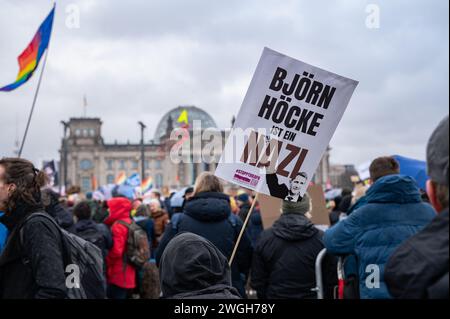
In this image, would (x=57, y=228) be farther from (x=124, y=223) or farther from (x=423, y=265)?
(x=124, y=223)

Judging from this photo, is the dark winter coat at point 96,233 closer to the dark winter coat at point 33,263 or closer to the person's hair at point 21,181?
the person's hair at point 21,181

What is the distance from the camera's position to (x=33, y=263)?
321 centimetres

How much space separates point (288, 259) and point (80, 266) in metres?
2.26

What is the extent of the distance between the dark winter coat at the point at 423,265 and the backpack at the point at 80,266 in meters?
2.04

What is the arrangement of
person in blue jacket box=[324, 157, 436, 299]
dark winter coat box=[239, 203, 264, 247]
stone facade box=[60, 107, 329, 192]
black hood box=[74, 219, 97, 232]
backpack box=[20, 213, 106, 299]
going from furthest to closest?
stone facade box=[60, 107, 329, 192], dark winter coat box=[239, 203, 264, 247], black hood box=[74, 219, 97, 232], person in blue jacket box=[324, 157, 436, 299], backpack box=[20, 213, 106, 299]

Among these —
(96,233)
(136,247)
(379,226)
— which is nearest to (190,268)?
(379,226)

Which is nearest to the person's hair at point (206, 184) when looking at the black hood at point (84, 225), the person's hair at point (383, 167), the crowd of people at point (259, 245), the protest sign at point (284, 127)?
the crowd of people at point (259, 245)

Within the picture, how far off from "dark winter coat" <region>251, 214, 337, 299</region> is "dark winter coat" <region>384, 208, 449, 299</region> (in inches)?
131

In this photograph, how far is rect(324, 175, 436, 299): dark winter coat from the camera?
3.88m

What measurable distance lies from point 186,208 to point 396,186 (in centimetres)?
238

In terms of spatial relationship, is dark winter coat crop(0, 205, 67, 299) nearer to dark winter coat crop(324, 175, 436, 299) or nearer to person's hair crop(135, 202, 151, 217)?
dark winter coat crop(324, 175, 436, 299)

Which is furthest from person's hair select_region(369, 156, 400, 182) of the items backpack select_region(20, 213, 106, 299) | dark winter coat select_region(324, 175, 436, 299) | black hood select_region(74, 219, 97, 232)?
black hood select_region(74, 219, 97, 232)

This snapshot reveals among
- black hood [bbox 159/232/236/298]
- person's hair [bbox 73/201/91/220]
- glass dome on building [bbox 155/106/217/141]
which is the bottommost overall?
person's hair [bbox 73/201/91/220]
